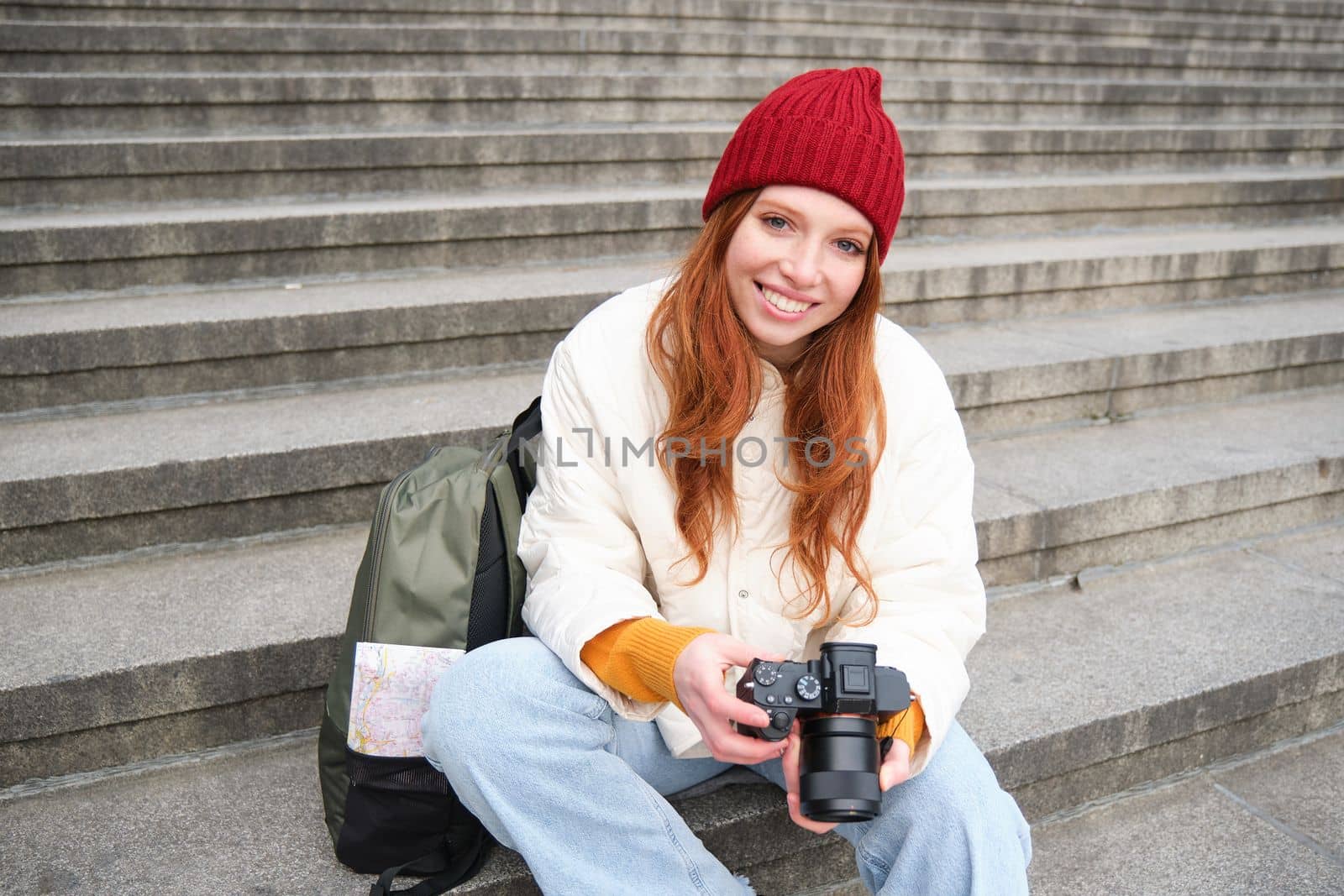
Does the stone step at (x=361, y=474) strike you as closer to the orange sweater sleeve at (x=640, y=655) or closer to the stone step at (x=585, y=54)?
the orange sweater sleeve at (x=640, y=655)

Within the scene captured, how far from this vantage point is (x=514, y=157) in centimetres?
399

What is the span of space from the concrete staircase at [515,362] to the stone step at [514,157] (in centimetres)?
1

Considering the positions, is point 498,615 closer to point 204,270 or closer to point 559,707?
point 559,707

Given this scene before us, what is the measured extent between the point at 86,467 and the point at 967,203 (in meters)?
3.22

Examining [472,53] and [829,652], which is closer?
[829,652]

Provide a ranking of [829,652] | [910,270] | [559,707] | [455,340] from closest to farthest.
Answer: [829,652]
[559,707]
[455,340]
[910,270]

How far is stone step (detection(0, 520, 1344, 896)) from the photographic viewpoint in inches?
72.0

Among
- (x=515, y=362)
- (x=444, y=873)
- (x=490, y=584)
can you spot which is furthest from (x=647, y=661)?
(x=515, y=362)

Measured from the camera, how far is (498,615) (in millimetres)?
1777

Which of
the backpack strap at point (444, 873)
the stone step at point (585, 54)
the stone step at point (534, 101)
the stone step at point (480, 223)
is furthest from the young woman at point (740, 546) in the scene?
the stone step at point (585, 54)

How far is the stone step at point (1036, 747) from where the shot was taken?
1828 millimetres

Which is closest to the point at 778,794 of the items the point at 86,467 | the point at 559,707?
the point at 559,707

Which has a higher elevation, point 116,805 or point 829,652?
point 829,652

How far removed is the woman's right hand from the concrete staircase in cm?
49
